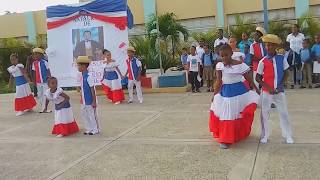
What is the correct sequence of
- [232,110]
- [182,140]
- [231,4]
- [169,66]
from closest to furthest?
[232,110] → [182,140] → [169,66] → [231,4]

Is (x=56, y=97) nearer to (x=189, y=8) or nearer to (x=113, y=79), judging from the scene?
(x=113, y=79)

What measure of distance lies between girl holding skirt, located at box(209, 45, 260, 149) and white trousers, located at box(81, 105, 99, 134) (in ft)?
8.87

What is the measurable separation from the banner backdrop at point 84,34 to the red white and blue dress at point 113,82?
123cm

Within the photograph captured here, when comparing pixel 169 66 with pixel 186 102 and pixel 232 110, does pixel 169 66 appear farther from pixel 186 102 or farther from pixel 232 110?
pixel 232 110

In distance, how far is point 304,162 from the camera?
20.5 feet

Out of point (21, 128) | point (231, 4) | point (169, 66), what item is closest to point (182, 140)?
point (21, 128)

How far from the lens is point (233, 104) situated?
285 inches

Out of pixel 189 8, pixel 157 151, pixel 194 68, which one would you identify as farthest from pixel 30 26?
pixel 157 151

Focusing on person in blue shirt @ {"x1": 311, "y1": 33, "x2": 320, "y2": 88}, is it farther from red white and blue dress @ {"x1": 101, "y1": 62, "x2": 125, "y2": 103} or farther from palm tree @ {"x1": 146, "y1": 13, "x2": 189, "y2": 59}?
palm tree @ {"x1": 146, "y1": 13, "x2": 189, "y2": 59}

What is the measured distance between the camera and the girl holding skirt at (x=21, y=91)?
479 inches

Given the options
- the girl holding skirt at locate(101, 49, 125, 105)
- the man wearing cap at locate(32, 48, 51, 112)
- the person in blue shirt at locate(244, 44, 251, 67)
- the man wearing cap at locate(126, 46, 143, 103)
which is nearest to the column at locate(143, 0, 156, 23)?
the girl holding skirt at locate(101, 49, 125, 105)

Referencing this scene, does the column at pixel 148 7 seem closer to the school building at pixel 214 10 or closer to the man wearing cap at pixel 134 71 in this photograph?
the school building at pixel 214 10

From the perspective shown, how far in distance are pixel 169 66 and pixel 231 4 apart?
13.4 m

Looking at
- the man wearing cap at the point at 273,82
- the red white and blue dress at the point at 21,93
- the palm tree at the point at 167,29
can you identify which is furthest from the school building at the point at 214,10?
the man wearing cap at the point at 273,82
